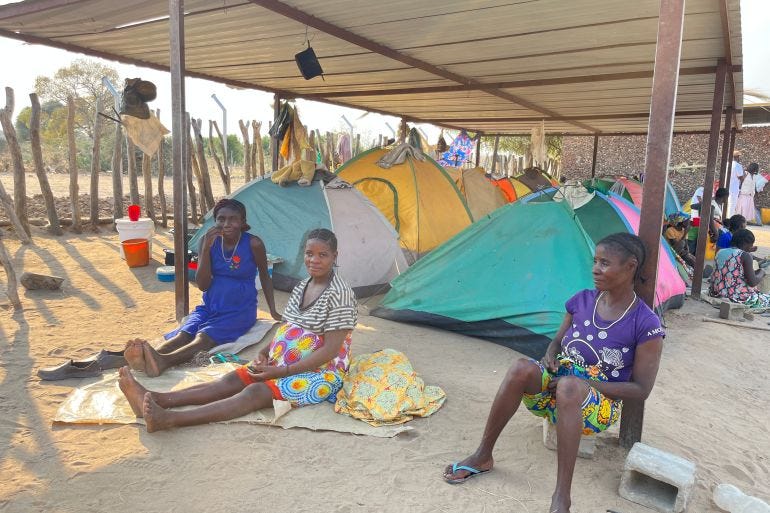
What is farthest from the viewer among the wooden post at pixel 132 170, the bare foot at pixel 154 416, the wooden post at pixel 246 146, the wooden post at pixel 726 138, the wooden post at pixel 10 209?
the wooden post at pixel 246 146

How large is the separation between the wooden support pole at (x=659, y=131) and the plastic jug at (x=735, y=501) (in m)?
0.85

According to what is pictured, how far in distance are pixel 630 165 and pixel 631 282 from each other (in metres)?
18.0

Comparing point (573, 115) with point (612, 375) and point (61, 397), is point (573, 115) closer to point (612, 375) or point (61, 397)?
point (612, 375)

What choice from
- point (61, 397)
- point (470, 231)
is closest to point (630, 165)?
point (470, 231)

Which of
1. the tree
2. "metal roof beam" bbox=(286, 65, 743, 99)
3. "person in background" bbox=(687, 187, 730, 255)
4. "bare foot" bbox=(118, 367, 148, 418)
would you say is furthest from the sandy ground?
the tree

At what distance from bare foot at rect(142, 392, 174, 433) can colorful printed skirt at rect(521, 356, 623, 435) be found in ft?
5.77

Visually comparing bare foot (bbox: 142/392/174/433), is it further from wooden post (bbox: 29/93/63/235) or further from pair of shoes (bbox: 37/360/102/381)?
wooden post (bbox: 29/93/63/235)

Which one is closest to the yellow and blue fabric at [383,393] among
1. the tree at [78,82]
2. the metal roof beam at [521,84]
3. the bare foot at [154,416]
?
the bare foot at [154,416]

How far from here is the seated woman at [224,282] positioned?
3717 millimetres

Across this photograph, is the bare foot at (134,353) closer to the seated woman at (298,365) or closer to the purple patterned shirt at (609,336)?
the seated woman at (298,365)

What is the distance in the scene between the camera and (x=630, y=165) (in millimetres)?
18469

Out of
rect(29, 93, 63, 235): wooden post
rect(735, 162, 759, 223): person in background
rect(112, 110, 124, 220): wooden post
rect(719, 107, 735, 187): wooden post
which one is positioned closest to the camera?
rect(29, 93, 63, 235): wooden post

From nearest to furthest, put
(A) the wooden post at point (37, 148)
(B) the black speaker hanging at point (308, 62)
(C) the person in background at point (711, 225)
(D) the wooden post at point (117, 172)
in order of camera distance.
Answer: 1. (B) the black speaker hanging at point (308, 62)
2. (C) the person in background at point (711, 225)
3. (A) the wooden post at point (37, 148)
4. (D) the wooden post at point (117, 172)

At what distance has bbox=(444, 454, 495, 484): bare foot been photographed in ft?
7.80
